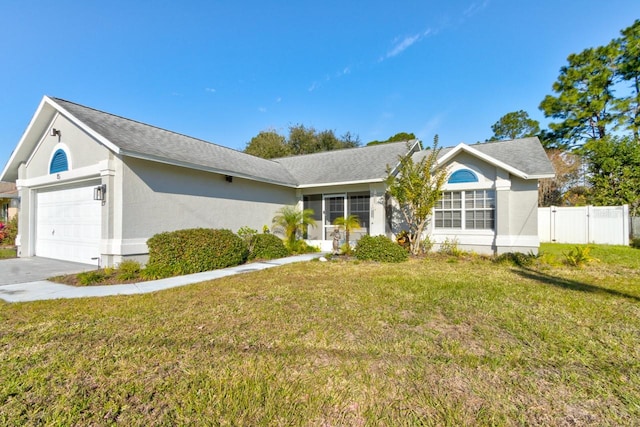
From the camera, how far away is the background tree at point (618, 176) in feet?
50.8

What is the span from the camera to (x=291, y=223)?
12508mm

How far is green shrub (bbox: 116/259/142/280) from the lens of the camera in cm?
730

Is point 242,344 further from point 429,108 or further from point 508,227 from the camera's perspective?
point 429,108

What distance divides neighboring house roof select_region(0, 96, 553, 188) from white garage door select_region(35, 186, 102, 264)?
2257 millimetres

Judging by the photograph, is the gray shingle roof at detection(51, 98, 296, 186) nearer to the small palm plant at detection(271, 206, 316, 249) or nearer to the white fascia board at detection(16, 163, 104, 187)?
the white fascia board at detection(16, 163, 104, 187)

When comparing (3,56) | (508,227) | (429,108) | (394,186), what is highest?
(429,108)

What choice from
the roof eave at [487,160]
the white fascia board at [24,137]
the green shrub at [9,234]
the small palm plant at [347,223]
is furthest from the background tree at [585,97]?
the green shrub at [9,234]

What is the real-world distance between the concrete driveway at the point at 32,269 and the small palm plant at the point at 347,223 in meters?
8.67

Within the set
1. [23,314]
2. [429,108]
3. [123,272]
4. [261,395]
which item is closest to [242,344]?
[261,395]

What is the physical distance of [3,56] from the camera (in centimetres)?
1009

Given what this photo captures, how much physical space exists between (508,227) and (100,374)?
1246cm

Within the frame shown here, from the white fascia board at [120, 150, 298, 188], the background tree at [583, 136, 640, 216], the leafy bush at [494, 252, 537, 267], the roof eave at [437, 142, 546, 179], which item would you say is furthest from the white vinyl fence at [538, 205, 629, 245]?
the white fascia board at [120, 150, 298, 188]

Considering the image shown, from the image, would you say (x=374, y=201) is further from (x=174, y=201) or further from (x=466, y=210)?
(x=174, y=201)

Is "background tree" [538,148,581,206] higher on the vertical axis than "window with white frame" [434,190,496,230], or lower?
higher
